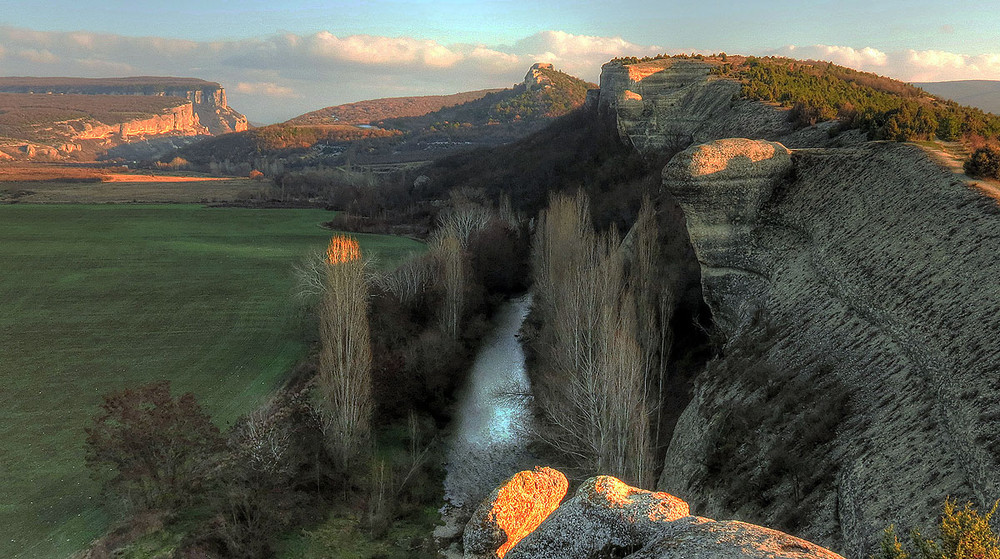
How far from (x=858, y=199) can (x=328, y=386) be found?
20391 millimetres

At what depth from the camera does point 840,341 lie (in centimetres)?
1407

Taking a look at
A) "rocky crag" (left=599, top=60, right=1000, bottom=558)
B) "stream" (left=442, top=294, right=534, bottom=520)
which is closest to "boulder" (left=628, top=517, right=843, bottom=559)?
"rocky crag" (left=599, top=60, right=1000, bottom=558)

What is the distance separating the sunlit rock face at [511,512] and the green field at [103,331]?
61.7ft

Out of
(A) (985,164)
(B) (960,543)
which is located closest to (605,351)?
(A) (985,164)

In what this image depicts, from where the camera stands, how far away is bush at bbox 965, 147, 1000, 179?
14.0 m

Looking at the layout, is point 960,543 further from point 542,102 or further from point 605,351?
point 542,102

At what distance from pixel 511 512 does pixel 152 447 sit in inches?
756

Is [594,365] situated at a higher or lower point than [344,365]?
higher

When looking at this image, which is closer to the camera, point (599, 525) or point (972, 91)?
point (599, 525)

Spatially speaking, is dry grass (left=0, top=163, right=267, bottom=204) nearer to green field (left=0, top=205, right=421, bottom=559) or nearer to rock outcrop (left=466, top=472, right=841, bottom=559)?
green field (left=0, top=205, right=421, bottom=559)

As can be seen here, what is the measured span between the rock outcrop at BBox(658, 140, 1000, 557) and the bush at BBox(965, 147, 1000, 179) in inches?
27.1

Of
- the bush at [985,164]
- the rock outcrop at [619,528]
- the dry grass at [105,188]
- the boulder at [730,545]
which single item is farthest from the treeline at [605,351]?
the dry grass at [105,188]

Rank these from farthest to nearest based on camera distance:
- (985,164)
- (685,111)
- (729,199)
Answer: (685,111) < (729,199) < (985,164)

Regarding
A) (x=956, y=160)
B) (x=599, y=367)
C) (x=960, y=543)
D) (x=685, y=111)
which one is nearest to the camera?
(x=960, y=543)
